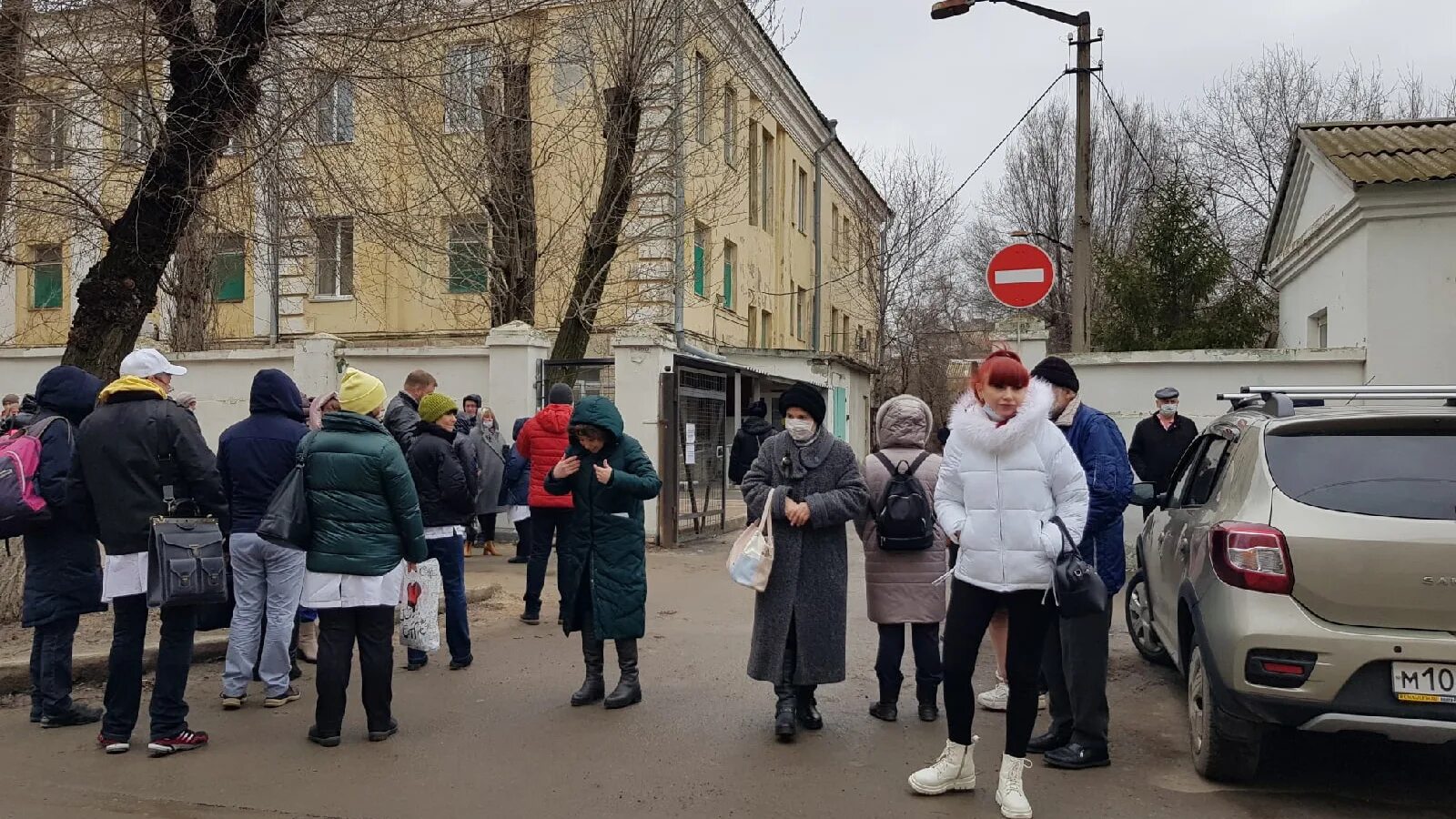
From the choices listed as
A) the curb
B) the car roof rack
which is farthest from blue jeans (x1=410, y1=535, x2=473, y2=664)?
the car roof rack

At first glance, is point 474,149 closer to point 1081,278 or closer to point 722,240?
point 1081,278

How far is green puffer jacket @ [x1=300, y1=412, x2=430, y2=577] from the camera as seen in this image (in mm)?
5441

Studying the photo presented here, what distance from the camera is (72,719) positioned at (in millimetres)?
5879

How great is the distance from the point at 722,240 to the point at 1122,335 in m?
9.96

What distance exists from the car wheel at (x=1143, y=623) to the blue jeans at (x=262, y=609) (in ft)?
16.8

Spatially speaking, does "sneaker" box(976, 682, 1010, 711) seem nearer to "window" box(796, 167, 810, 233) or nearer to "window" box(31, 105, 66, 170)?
"window" box(31, 105, 66, 170)

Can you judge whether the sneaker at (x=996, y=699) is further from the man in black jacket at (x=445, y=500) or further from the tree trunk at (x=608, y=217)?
the tree trunk at (x=608, y=217)

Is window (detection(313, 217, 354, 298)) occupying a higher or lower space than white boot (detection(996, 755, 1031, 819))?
higher

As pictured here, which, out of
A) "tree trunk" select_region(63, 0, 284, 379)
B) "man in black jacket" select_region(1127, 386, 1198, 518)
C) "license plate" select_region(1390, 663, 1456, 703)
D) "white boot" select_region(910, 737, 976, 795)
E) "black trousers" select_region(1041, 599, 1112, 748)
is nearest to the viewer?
"license plate" select_region(1390, 663, 1456, 703)

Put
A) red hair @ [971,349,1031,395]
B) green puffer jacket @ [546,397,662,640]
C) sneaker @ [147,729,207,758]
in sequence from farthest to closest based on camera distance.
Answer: green puffer jacket @ [546,397,662,640] < sneaker @ [147,729,207,758] < red hair @ [971,349,1031,395]

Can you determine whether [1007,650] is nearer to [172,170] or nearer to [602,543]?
[602,543]

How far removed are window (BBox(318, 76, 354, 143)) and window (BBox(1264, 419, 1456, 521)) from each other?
25.8ft

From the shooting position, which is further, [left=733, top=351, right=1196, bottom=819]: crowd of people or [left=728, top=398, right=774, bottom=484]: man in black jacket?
[left=728, top=398, right=774, bottom=484]: man in black jacket

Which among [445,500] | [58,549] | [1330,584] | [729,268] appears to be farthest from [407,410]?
[729,268]
